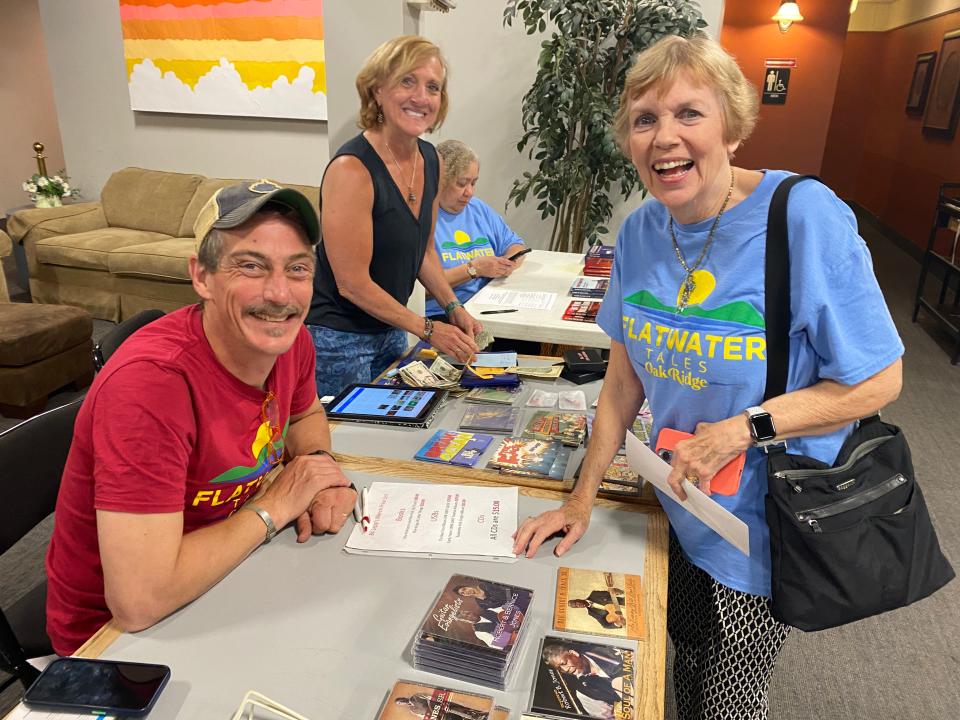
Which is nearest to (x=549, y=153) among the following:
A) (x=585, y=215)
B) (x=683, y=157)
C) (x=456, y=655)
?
(x=585, y=215)

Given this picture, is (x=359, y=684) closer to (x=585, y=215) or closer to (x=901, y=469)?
(x=901, y=469)

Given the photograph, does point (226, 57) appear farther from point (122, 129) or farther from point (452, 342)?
point (452, 342)

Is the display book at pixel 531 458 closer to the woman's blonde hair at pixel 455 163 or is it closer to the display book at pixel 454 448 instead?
the display book at pixel 454 448

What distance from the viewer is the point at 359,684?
95cm

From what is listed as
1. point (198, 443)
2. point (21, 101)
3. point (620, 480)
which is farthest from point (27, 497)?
point (21, 101)

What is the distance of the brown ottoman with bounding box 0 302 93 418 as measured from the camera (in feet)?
12.0

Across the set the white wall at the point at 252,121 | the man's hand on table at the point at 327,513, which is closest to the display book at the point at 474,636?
the man's hand on table at the point at 327,513

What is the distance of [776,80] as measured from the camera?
8500mm

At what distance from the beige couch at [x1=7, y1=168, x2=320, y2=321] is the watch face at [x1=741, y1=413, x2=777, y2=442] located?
4524 mm

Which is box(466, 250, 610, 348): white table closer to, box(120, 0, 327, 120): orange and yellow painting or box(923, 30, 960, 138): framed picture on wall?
box(120, 0, 327, 120): orange and yellow painting

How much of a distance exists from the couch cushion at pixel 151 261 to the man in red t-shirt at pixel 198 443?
13.5 feet

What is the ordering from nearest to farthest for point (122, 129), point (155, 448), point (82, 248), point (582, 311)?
point (155, 448), point (582, 311), point (82, 248), point (122, 129)

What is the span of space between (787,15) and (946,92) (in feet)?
6.27

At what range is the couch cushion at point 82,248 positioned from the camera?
5219 millimetres
